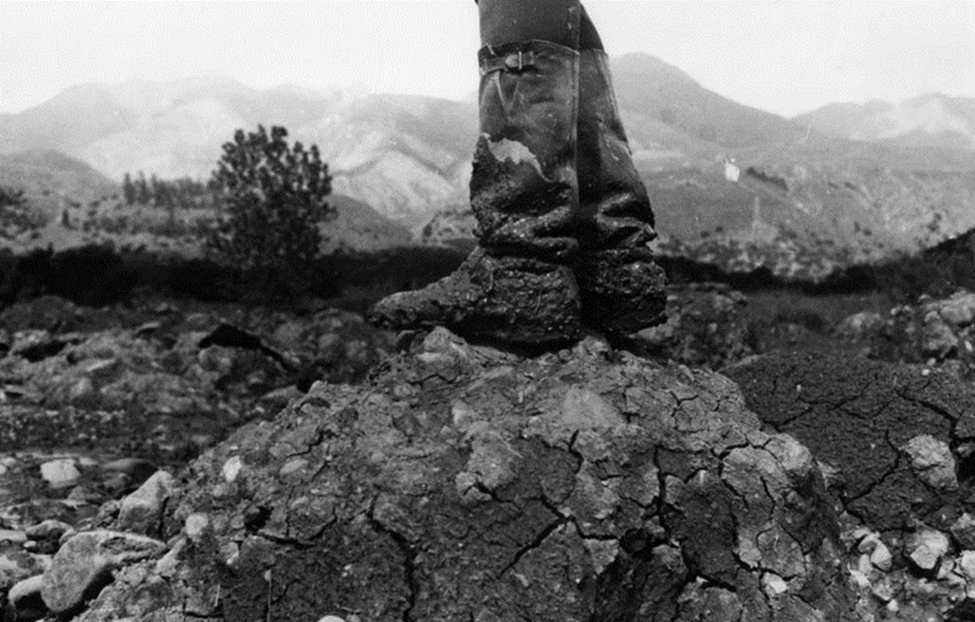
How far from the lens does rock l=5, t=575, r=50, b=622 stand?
2.88 metres

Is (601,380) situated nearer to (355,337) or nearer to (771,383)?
(771,383)

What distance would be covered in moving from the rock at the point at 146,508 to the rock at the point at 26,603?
36 cm

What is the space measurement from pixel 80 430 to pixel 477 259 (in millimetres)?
4835

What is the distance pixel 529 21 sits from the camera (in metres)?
3.21

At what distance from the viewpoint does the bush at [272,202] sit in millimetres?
16062

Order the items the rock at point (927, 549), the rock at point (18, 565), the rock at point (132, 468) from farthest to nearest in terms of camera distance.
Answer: the rock at point (132, 468) < the rock at point (927, 549) < the rock at point (18, 565)

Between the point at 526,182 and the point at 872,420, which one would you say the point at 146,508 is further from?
the point at 872,420

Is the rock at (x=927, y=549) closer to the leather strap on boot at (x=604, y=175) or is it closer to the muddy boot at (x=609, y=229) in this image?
the muddy boot at (x=609, y=229)

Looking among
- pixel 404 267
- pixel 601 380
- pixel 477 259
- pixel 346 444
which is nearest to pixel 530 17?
pixel 477 259

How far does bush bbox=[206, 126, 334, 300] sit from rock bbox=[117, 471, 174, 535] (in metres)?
12.6

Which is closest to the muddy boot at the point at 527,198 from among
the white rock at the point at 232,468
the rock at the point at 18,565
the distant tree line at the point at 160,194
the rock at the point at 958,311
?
the white rock at the point at 232,468

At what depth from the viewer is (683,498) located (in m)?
2.76

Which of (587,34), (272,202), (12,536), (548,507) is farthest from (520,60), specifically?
(272,202)

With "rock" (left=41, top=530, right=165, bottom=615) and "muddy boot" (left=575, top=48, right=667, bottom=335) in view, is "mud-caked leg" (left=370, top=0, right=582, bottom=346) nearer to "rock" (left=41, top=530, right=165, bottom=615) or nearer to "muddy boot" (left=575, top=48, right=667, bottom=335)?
"muddy boot" (left=575, top=48, right=667, bottom=335)
